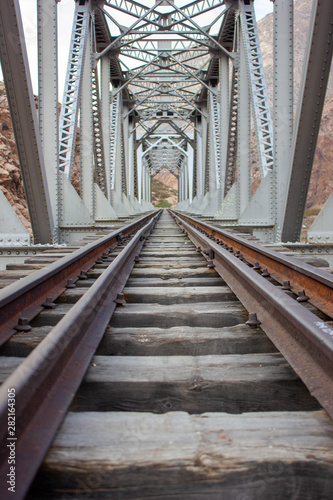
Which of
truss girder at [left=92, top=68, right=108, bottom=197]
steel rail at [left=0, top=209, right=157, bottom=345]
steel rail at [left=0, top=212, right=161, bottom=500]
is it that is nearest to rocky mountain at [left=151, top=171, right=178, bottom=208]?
truss girder at [left=92, top=68, right=108, bottom=197]

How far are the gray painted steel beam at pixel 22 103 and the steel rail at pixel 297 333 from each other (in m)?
4.61

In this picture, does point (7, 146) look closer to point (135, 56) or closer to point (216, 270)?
point (135, 56)

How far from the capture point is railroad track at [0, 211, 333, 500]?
45.4 inches

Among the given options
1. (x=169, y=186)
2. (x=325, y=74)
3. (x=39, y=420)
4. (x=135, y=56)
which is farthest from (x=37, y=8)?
(x=169, y=186)

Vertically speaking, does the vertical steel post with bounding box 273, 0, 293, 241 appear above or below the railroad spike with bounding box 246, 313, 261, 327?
above

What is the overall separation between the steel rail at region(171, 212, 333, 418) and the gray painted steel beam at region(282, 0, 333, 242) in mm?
4033

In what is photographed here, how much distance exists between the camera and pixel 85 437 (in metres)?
1.31

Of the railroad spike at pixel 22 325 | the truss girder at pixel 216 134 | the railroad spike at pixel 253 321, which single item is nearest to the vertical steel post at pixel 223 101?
the truss girder at pixel 216 134

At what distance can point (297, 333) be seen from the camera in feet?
6.33

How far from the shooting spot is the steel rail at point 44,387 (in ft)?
3.75

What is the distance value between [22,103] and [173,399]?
18.4 feet

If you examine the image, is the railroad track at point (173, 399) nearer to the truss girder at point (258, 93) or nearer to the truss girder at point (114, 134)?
the truss girder at point (258, 93)

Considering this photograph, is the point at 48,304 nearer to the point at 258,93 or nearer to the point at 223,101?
the point at 258,93

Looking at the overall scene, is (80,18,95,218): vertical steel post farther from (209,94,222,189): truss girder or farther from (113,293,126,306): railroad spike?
(113,293,126,306): railroad spike
